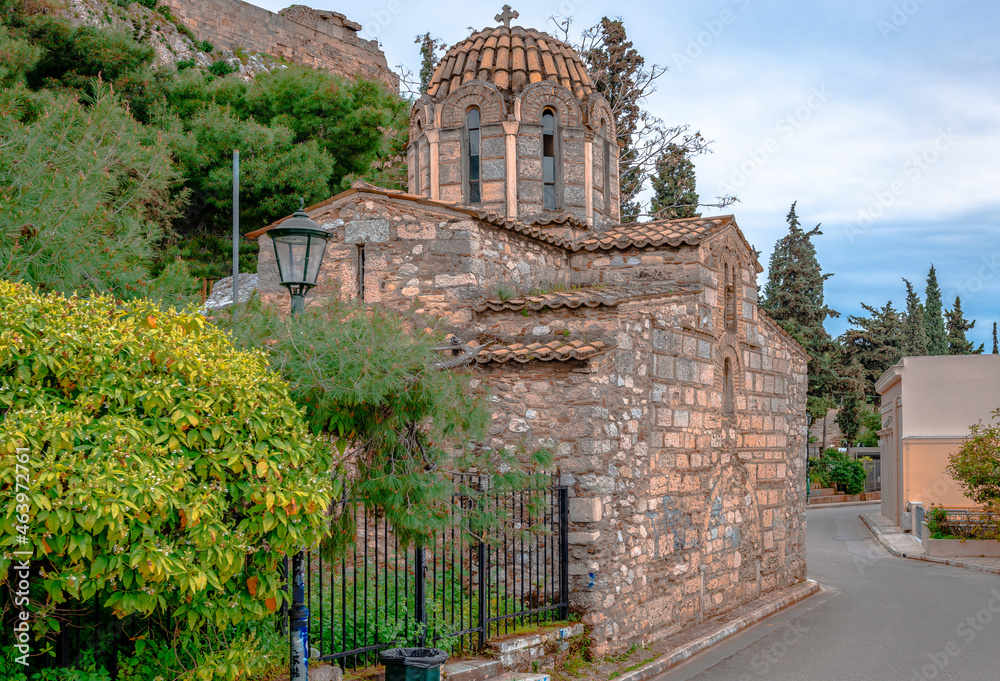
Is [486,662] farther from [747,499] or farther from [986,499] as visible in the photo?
[986,499]

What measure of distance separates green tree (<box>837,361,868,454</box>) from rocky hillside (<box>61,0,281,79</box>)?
83.2ft

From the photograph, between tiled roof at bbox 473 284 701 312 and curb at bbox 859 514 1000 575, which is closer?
tiled roof at bbox 473 284 701 312

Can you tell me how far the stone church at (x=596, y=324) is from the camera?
28.7ft

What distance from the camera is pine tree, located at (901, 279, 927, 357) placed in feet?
135

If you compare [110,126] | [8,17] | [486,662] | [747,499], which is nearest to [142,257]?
[110,126]

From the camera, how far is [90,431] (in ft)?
13.5

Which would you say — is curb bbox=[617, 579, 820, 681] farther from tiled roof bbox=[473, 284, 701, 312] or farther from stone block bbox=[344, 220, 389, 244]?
stone block bbox=[344, 220, 389, 244]

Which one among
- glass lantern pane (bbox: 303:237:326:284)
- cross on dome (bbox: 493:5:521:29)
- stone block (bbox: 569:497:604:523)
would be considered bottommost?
stone block (bbox: 569:497:604:523)

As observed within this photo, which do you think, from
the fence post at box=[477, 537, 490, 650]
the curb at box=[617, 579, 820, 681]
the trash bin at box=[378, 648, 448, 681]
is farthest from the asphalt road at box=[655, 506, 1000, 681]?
the trash bin at box=[378, 648, 448, 681]

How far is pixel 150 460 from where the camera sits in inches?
164

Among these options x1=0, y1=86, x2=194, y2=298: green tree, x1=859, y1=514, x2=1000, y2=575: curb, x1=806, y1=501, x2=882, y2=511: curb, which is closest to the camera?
x1=0, y1=86, x2=194, y2=298: green tree

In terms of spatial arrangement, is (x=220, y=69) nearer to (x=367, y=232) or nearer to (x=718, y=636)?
(x=367, y=232)

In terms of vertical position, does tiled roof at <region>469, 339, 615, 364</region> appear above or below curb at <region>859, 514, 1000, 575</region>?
above

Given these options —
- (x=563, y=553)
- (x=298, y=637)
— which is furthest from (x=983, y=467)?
(x=298, y=637)
